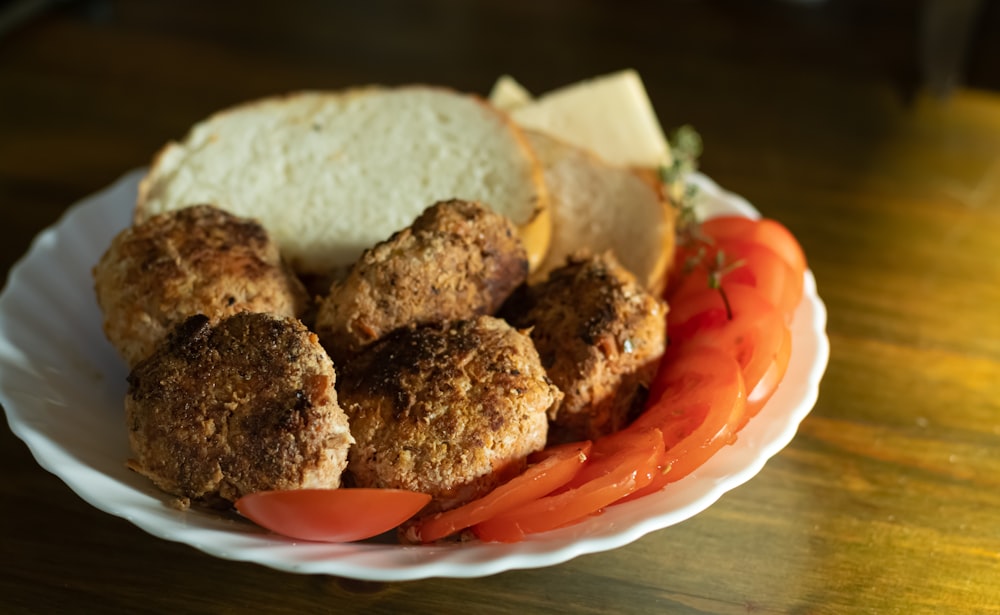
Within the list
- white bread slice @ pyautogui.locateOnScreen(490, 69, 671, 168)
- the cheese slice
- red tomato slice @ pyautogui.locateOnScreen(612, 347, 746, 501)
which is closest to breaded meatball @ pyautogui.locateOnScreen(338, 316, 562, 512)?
red tomato slice @ pyautogui.locateOnScreen(612, 347, 746, 501)

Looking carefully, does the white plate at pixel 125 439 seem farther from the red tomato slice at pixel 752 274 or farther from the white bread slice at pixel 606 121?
the white bread slice at pixel 606 121

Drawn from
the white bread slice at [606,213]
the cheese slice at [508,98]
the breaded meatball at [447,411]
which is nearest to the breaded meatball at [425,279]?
the breaded meatball at [447,411]

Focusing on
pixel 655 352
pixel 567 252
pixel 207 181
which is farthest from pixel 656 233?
pixel 207 181

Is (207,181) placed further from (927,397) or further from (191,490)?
(927,397)

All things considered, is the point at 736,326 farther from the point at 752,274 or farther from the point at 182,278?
the point at 182,278

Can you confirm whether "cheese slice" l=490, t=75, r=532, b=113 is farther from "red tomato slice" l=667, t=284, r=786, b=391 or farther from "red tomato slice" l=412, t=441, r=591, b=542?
"red tomato slice" l=412, t=441, r=591, b=542

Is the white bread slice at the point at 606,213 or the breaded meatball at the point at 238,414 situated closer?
the breaded meatball at the point at 238,414

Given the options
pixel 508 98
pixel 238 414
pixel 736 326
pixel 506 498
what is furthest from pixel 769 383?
pixel 508 98
